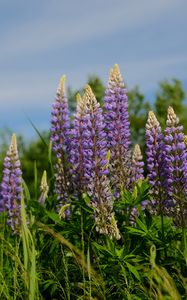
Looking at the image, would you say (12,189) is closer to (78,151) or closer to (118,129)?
(78,151)

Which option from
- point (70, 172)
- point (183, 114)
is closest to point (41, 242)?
point (70, 172)

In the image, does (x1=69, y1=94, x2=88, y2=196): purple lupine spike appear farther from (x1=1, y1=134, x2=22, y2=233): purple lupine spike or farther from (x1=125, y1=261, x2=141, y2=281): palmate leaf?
(x1=1, y1=134, x2=22, y2=233): purple lupine spike

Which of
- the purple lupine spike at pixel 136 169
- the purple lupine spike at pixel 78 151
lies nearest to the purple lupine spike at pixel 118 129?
the purple lupine spike at pixel 136 169

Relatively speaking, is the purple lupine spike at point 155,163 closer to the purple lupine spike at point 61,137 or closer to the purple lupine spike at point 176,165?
the purple lupine spike at point 176,165

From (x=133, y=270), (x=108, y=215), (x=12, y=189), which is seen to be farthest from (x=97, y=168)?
(x=12, y=189)

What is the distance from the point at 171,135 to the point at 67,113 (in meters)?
1.59

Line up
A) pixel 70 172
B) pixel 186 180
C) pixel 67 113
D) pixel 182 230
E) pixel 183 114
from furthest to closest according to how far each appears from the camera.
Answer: pixel 183 114 < pixel 67 113 < pixel 70 172 < pixel 186 180 < pixel 182 230

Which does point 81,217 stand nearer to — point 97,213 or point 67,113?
point 97,213

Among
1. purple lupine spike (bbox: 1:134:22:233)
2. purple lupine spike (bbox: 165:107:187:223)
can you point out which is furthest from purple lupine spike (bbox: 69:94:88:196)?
purple lupine spike (bbox: 1:134:22:233)

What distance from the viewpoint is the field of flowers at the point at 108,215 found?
5168 millimetres

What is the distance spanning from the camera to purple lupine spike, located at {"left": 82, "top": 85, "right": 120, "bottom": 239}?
5336 millimetres

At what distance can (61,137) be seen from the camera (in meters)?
6.72

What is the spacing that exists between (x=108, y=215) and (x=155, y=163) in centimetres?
82

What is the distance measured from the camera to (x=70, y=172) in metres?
6.40
